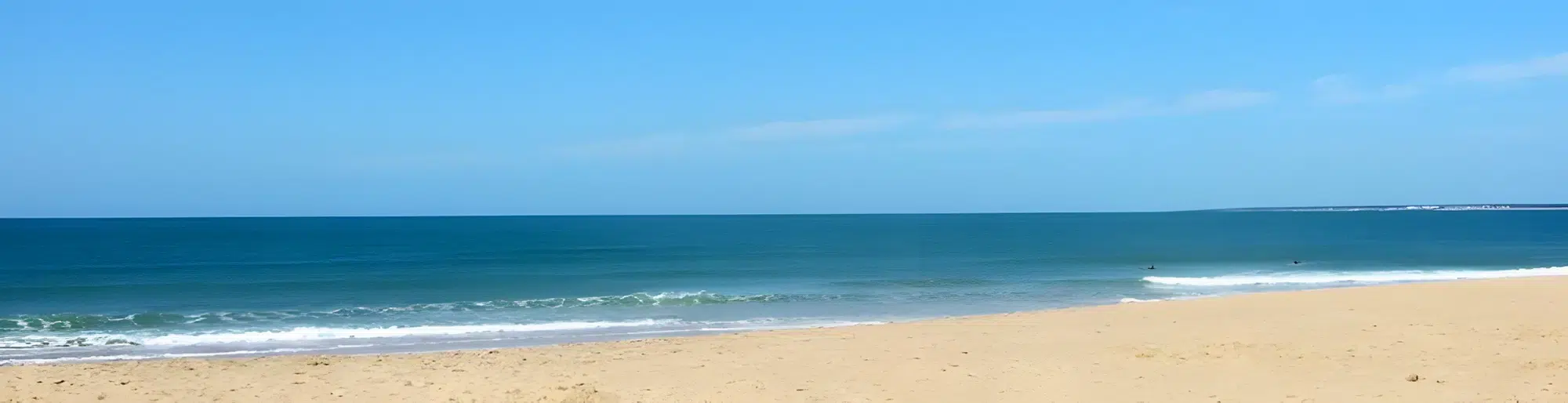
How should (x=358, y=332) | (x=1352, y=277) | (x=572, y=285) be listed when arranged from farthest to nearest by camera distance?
1. (x=1352, y=277)
2. (x=572, y=285)
3. (x=358, y=332)

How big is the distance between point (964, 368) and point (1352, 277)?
25748 mm

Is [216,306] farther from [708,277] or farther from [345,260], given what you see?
[345,260]

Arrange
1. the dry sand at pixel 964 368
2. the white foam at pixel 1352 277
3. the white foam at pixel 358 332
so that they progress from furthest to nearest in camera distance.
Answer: the white foam at pixel 1352 277 → the white foam at pixel 358 332 → the dry sand at pixel 964 368

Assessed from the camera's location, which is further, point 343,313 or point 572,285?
point 572,285

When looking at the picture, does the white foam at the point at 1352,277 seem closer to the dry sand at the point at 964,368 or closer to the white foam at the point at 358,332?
the dry sand at the point at 964,368

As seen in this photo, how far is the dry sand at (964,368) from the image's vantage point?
416 inches

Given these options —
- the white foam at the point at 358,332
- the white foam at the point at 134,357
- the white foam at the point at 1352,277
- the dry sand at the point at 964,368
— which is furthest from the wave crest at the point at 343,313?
the white foam at the point at 1352,277

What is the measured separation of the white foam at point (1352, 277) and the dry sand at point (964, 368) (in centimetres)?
1385

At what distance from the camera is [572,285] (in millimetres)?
31625

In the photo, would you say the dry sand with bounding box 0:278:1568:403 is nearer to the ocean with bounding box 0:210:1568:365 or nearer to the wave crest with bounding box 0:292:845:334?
the ocean with bounding box 0:210:1568:365

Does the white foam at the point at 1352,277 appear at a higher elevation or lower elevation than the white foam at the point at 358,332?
higher

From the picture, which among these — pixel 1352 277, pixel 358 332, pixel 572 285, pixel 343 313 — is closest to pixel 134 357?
pixel 358 332

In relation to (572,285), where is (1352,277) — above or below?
above

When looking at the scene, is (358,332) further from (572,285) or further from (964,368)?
(572,285)
